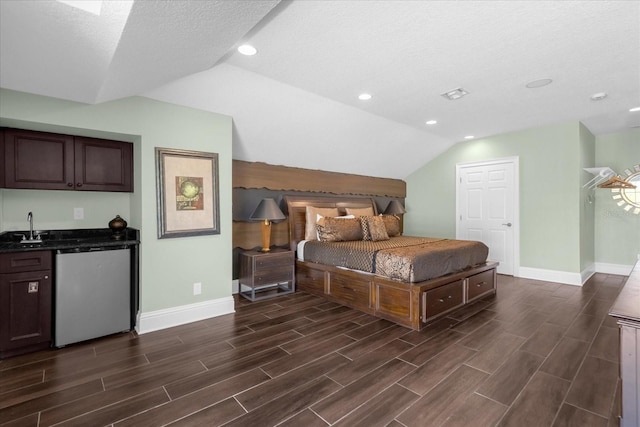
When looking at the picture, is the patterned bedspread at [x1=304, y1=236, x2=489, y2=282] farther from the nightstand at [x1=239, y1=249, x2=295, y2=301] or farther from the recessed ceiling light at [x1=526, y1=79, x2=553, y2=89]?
the recessed ceiling light at [x1=526, y1=79, x2=553, y2=89]

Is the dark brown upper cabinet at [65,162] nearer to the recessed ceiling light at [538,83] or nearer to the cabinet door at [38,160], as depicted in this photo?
the cabinet door at [38,160]

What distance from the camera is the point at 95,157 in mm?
2969

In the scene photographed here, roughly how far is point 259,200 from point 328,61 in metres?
2.33

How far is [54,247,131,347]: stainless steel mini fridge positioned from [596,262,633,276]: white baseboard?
7.38 meters

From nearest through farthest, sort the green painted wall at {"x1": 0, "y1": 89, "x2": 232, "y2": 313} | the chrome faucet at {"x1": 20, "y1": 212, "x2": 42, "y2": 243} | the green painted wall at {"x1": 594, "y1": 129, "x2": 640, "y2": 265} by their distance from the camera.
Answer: the green painted wall at {"x1": 0, "y1": 89, "x2": 232, "y2": 313} < the chrome faucet at {"x1": 20, "y1": 212, "x2": 42, "y2": 243} < the green painted wall at {"x1": 594, "y1": 129, "x2": 640, "y2": 265}

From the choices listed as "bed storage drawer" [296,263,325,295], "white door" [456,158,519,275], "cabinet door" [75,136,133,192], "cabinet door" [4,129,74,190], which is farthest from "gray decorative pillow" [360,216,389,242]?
"cabinet door" [4,129,74,190]

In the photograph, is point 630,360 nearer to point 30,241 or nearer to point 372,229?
point 372,229

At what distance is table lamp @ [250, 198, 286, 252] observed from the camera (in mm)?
4109

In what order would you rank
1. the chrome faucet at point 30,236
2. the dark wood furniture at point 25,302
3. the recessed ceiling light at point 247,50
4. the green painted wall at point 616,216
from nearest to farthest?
1. the dark wood furniture at point 25,302
2. the recessed ceiling light at point 247,50
3. the chrome faucet at point 30,236
4. the green painted wall at point 616,216

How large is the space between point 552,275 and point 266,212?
4669 millimetres

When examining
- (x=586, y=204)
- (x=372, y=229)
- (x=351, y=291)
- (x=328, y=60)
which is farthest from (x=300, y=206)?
(x=586, y=204)

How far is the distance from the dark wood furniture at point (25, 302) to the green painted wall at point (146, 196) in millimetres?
574

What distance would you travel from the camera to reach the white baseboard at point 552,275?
4633mm

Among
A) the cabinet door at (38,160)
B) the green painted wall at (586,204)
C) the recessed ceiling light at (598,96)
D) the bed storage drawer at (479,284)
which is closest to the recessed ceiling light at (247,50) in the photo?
the cabinet door at (38,160)
